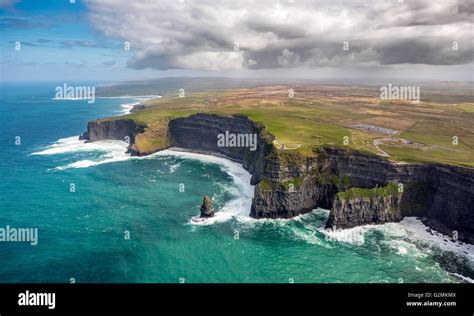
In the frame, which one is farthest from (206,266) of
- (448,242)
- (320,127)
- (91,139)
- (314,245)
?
(91,139)

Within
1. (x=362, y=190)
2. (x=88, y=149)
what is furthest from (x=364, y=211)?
(x=88, y=149)

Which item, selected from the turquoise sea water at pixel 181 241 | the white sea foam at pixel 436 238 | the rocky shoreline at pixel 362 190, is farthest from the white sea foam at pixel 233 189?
the white sea foam at pixel 436 238

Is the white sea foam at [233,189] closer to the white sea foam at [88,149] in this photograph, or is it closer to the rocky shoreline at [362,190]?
the rocky shoreline at [362,190]

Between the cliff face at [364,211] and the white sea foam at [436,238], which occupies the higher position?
the cliff face at [364,211]

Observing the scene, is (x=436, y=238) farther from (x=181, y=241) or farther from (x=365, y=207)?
(x=181, y=241)

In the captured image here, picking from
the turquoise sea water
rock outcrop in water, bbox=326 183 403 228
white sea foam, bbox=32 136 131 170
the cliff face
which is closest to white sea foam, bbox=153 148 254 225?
the turquoise sea water

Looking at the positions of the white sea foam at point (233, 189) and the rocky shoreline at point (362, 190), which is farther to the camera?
the white sea foam at point (233, 189)
